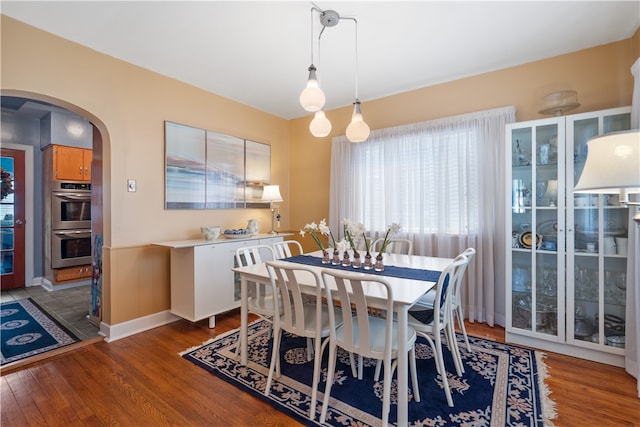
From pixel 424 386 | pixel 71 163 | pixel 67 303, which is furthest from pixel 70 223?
pixel 424 386

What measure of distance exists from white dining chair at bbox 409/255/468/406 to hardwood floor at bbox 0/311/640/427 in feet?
2.11

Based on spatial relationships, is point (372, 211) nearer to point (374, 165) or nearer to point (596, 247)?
point (374, 165)

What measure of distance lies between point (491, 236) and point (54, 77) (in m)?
4.36

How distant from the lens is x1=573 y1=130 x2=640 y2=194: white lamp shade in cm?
Result: 140

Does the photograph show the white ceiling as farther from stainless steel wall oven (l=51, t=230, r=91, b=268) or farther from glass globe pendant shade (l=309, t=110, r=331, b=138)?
stainless steel wall oven (l=51, t=230, r=91, b=268)

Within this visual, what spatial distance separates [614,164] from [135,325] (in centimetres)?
393

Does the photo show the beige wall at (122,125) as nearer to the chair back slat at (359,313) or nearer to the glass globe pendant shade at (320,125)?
the glass globe pendant shade at (320,125)

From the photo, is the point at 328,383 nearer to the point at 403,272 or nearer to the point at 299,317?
the point at 299,317

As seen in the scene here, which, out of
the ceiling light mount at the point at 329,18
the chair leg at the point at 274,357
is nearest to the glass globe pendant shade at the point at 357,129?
the ceiling light mount at the point at 329,18

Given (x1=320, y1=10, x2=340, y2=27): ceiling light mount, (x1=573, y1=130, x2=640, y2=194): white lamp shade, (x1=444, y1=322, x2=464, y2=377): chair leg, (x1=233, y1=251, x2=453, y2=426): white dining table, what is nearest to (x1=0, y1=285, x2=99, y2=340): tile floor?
(x1=233, y1=251, x2=453, y2=426): white dining table

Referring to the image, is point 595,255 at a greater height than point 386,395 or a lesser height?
greater

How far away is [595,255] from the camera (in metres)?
2.40

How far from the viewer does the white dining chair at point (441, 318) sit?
182cm

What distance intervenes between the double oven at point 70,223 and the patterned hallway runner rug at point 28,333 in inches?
38.6
